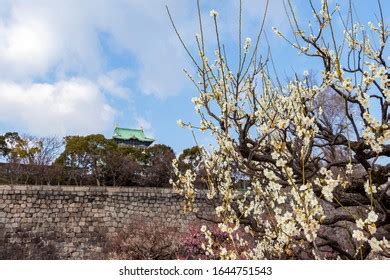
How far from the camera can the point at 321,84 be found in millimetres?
3945

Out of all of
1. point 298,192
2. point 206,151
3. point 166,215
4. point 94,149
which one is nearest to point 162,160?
point 94,149

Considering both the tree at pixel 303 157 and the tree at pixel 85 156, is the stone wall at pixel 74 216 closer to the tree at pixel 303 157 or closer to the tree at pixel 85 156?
the tree at pixel 85 156

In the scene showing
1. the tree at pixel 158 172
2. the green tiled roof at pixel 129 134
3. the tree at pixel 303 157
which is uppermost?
the green tiled roof at pixel 129 134

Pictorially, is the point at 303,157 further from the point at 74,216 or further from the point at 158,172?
the point at 158,172

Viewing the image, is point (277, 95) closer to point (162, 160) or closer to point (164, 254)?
point (164, 254)

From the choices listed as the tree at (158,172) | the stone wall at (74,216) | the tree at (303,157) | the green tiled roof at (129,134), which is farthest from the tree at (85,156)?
the tree at (303,157)

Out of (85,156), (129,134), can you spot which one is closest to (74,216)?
(85,156)

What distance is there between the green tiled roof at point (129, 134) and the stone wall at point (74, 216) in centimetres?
2517

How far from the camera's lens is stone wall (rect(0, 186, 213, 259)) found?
17156mm

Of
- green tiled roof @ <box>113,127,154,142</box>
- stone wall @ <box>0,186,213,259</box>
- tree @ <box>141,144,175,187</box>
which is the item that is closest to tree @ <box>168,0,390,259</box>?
stone wall @ <box>0,186,213,259</box>

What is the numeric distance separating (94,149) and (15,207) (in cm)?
1015

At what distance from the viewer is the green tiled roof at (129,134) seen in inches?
1730

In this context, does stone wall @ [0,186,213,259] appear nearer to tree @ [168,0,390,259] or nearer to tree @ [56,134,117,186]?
tree @ [56,134,117,186]

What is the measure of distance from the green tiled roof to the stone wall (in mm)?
25171
